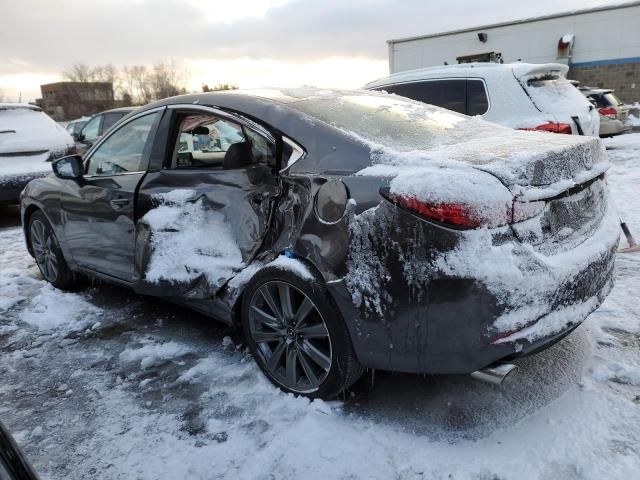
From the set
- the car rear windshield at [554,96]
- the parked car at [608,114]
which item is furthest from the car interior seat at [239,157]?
the parked car at [608,114]

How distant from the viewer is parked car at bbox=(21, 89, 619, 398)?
2170 millimetres

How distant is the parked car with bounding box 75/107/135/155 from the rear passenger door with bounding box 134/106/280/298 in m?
8.34

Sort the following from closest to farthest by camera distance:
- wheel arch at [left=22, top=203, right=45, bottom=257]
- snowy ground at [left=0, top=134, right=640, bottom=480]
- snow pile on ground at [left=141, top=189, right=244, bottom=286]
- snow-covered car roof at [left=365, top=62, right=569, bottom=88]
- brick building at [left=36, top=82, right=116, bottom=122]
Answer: snowy ground at [left=0, top=134, right=640, bottom=480] < snow pile on ground at [left=141, top=189, right=244, bottom=286] < wheel arch at [left=22, top=203, right=45, bottom=257] < snow-covered car roof at [left=365, top=62, right=569, bottom=88] < brick building at [left=36, top=82, right=116, bottom=122]

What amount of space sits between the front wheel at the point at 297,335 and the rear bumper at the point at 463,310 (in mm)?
127

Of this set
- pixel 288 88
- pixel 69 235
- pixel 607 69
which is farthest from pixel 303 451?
pixel 607 69

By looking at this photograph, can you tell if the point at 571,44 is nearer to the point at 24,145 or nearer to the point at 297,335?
the point at 24,145

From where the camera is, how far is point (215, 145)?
3551 millimetres

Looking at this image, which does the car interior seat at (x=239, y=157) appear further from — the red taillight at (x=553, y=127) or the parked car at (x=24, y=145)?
the parked car at (x=24, y=145)

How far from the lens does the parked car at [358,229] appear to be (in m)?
2.17

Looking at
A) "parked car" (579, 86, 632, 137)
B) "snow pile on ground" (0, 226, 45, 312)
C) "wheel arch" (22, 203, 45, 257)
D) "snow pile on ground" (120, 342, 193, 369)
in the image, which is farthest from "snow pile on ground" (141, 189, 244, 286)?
"parked car" (579, 86, 632, 137)

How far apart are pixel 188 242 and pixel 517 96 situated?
4.53 meters

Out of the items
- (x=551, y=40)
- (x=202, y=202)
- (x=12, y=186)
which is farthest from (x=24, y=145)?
(x=551, y=40)

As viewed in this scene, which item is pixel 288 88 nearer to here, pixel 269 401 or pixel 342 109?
pixel 342 109

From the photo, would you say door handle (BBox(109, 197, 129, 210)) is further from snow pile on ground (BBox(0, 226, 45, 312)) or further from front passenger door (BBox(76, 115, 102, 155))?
front passenger door (BBox(76, 115, 102, 155))
